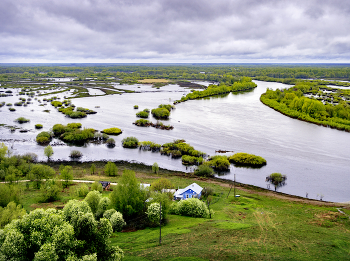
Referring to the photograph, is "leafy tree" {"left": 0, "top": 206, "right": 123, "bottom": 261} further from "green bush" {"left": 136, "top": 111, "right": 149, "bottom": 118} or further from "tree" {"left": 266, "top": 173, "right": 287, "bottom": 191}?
"green bush" {"left": 136, "top": 111, "right": 149, "bottom": 118}

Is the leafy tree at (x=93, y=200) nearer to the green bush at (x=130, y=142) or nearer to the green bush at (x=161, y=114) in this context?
the green bush at (x=130, y=142)

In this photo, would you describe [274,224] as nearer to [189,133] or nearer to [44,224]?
[44,224]

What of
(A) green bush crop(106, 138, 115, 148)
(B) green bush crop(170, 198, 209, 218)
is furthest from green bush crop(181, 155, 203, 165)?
(B) green bush crop(170, 198, 209, 218)

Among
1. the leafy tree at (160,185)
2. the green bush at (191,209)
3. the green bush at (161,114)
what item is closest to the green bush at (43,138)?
the green bush at (161,114)

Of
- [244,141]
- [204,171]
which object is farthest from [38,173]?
[244,141]

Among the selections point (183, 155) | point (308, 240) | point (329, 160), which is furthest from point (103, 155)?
point (329, 160)

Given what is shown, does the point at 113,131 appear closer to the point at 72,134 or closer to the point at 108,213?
the point at 72,134
